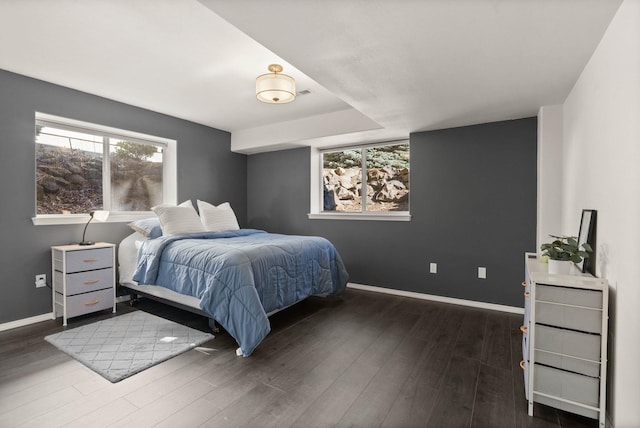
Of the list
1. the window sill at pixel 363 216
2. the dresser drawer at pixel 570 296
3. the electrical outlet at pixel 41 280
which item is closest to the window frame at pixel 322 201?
the window sill at pixel 363 216

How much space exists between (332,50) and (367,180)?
2873 millimetres

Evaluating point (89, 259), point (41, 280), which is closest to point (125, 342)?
point (89, 259)

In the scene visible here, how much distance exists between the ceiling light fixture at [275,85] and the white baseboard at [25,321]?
303cm

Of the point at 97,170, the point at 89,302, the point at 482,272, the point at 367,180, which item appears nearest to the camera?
the point at 89,302

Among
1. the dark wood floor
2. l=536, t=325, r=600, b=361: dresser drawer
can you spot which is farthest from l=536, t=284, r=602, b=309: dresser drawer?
the dark wood floor

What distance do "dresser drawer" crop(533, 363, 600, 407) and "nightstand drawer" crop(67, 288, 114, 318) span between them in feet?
12.2

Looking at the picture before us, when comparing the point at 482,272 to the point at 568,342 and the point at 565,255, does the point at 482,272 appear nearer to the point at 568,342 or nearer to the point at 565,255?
the point at 565,255

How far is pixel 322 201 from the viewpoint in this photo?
16.7ft

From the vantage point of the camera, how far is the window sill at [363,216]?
4.12m

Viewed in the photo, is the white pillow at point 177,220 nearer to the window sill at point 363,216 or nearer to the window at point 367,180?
the window sill at point 363,216

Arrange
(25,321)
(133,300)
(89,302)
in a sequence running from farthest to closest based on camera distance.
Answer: (133,300) → (89,302) → (25,321)

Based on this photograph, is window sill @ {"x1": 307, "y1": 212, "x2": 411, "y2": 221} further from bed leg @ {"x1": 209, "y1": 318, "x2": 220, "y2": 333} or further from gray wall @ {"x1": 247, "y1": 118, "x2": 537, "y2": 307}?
bed leg @ {"x1": 209, "y1": 318, "x2": 220, "y2": 333}

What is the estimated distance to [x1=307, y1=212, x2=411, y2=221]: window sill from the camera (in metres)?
4.12

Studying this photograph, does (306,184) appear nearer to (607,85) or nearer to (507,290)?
(507,290)
